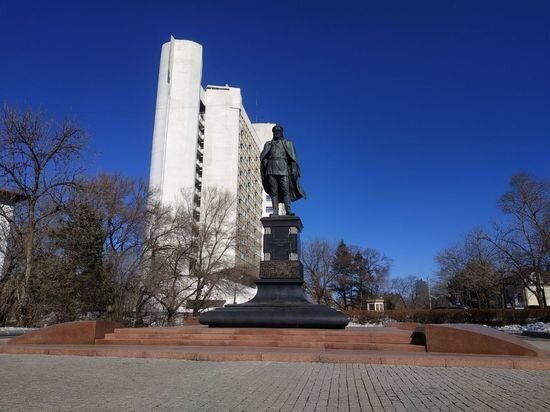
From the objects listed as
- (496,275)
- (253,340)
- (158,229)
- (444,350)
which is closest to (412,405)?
(444,350)

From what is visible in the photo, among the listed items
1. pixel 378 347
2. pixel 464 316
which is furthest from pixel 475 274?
pixel 378 347

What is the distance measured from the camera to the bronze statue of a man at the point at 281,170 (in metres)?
14.7

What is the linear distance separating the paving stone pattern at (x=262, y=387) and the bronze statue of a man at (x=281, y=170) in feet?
25.1

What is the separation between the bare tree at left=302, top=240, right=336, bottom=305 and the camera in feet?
193

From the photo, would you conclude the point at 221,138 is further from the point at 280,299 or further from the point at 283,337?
the point at 283,337

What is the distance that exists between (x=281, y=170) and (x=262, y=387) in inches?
380

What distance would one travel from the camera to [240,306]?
487 inches

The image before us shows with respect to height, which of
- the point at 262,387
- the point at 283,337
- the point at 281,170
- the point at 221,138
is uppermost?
the point at 221,138

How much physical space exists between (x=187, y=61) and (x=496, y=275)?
48.8m

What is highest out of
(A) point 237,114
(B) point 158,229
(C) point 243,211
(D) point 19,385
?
(A) point 237,114

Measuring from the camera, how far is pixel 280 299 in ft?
41.9

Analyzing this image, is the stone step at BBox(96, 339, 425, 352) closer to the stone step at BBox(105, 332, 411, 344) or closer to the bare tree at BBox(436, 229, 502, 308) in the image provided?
the stone step at BBox(105, 332, 411, 344)

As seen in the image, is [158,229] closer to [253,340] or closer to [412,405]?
[253,340]

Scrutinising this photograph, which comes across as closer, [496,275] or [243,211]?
[496,275]
